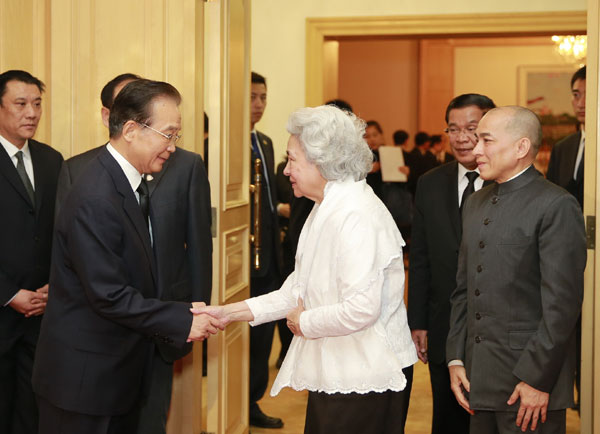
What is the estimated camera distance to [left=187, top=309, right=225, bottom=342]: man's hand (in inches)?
105

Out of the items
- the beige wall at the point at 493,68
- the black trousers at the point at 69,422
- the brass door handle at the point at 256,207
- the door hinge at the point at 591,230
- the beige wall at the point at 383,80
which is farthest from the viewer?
the beige wall at the point at 383,80

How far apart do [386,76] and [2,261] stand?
11.7 metres

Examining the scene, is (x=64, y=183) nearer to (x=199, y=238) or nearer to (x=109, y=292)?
(x=199, y=238)

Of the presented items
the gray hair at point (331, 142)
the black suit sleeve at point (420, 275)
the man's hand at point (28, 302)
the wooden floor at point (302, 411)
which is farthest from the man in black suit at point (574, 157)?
the man's hand at point (28, 302)

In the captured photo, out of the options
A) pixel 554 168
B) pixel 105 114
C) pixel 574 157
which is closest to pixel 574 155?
pixel 574 157

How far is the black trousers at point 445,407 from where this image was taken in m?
3.29

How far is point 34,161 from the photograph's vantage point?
3.55 metres

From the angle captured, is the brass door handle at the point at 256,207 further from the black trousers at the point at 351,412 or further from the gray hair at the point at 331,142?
the black trousers at the point at 351,412

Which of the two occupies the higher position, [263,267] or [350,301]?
[350,301]

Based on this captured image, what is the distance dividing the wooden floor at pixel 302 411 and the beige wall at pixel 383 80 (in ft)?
30.7

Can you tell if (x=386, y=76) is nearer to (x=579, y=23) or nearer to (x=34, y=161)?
(x=579, y=23)

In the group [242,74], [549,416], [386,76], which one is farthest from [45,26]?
[386,76]

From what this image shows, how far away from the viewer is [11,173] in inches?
135

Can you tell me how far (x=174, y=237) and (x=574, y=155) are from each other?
2.47m
